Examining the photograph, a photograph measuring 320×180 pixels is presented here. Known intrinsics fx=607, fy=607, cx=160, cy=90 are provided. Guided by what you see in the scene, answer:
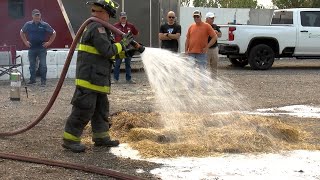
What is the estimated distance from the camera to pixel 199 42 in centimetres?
1216

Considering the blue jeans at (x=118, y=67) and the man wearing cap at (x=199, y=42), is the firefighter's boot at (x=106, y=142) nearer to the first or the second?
the man wearing cap at (x=199, y=42)

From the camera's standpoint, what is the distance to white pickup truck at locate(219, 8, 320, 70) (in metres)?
18.5

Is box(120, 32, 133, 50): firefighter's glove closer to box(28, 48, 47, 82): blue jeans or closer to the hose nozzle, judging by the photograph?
the hose nozzle

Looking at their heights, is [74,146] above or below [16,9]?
below

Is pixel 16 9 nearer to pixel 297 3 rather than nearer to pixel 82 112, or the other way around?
pixel 82 112

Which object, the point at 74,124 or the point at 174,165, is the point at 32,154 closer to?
the point at 74,124

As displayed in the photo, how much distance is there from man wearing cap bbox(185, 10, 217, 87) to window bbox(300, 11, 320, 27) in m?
7.87

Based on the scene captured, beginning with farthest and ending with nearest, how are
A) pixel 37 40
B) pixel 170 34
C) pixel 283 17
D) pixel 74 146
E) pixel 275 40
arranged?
1. pixel 283 17
2. pixel 275 40
3. pixel 37 40
4. pixel 170 34
5. pixel 74 146

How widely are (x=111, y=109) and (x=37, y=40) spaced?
4608 mm

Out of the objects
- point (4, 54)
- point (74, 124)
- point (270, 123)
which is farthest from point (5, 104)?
point (270, 123)

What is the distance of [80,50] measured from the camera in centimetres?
677

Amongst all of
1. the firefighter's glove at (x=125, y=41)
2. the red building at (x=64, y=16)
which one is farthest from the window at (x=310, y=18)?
the firefighter's glove at (x=125, y=41)

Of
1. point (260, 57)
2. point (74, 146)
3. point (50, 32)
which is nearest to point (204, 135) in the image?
point (74, 146)

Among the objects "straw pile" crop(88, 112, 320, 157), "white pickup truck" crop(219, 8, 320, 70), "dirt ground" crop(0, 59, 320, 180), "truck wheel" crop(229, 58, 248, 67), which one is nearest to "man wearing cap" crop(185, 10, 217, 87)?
"dirt ground" crop(0, 59, 320, 180)
